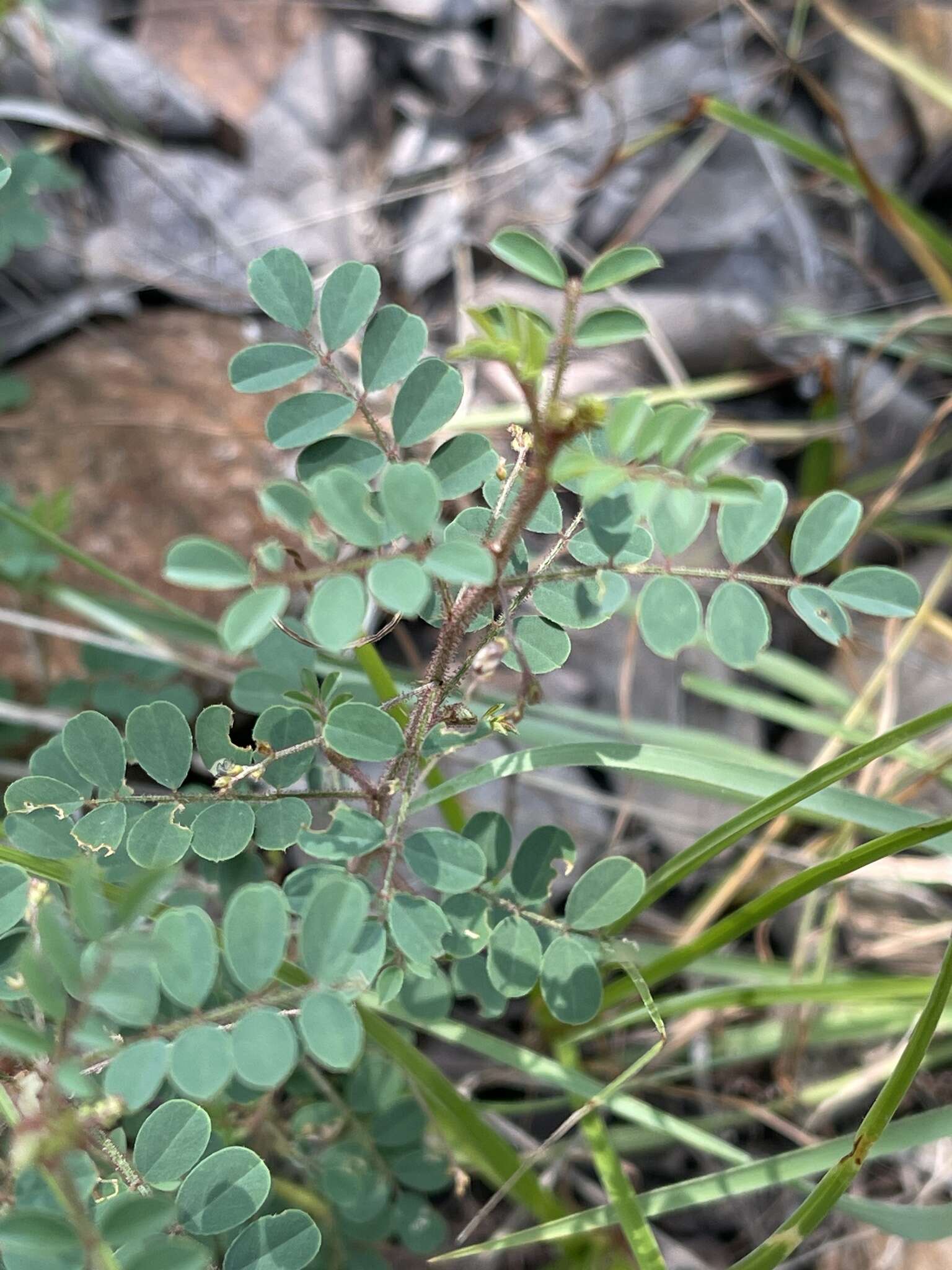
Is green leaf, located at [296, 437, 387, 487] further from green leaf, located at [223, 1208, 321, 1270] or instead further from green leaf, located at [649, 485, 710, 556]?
green leaf, located at [223, 1208, 321, 1270]

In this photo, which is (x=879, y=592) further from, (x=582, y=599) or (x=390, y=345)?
(x=390, y=345)

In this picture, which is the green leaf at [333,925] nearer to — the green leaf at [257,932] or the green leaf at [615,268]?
the green leaf at [257,932]

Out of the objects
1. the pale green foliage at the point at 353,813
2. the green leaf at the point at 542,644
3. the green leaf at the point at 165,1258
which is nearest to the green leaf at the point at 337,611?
the pale green foliage at the point at 353,813

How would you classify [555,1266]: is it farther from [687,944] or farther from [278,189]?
[278,189]

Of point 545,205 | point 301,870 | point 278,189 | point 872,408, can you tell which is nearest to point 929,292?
point 872,408

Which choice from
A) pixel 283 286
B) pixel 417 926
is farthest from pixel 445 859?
pixel 283 286

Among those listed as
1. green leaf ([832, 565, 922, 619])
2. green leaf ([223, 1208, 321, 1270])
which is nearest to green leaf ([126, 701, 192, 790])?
green leaf ([223, 1208, 321, 1270])
